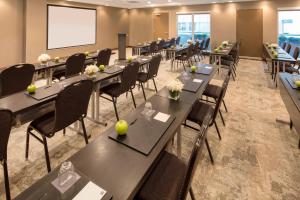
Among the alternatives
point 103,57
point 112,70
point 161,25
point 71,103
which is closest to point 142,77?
point 112,70

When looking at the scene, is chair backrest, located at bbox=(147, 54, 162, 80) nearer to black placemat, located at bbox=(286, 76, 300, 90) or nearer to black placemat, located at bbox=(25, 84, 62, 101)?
black placemat, located at bbox=(25, 84, 62, 101)

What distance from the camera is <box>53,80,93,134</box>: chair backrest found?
188 cm

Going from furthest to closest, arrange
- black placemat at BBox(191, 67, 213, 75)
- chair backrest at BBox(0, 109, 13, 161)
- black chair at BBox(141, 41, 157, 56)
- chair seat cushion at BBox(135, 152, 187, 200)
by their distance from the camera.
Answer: black chair at BBox(141, 41, 157, 56) → black placemat at BBox(191, 67, 213, 75) → chair backrest at BBox(0, 109, 13, 161) → chair seat cushion at BBox(135, 152, 187, 200)

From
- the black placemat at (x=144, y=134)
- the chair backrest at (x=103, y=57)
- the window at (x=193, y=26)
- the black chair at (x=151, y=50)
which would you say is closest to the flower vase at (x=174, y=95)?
the black placemat at (x=144, y=134)

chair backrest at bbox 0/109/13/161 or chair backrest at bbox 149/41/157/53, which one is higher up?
chair backrest at bbox 149/41/157/53

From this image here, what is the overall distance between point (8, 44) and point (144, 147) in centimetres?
769

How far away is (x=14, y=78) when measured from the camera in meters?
2.88

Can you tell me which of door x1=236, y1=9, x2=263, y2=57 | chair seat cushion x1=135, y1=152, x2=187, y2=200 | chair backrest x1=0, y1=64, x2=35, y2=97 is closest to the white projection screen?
chair backrest x1=0, y1=64, x2=35, y2=97

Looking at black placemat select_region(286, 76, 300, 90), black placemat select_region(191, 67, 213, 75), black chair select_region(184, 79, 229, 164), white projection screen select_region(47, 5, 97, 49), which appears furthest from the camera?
white projection screen select_region(47, 5, 97, 49)

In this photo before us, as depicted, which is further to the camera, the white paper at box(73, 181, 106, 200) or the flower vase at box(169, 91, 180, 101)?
the flower vase at box(169, 91, 180, 101)

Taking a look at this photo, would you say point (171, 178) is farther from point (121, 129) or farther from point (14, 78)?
point (14, 78)

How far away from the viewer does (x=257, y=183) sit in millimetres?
1965

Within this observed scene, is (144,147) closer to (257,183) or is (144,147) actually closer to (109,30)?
(257,183)

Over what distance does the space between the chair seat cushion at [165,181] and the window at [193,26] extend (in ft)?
35.9
